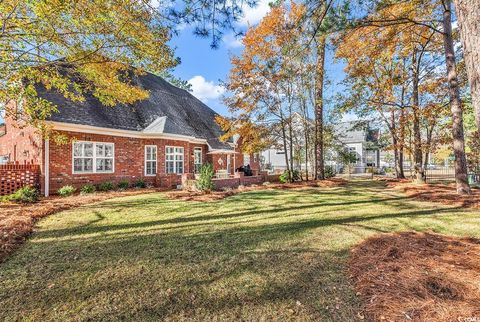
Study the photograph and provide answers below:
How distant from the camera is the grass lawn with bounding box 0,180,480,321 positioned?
2.47 metres

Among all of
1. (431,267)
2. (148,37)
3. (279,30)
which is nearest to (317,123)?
(279,30)

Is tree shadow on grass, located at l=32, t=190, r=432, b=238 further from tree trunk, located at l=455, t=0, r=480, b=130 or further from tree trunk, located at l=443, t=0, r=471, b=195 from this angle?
tree trunk, located at l=455, t=0, r=480, b=130

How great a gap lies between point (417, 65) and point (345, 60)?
4.04 metres

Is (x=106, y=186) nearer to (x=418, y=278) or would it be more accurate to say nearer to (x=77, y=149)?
(x=77, y=149)

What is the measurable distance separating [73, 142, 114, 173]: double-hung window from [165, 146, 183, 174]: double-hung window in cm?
318

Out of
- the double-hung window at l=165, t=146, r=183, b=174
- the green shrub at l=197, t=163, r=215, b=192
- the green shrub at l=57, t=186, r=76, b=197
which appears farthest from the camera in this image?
the double-hung window at l=165, t=146, r=183, b=174

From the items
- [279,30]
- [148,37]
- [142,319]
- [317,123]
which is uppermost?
[279,30]

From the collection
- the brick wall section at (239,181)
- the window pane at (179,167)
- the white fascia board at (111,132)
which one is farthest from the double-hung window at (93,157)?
the brick wall section at (239,181)

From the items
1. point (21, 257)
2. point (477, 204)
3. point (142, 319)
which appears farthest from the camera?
point (477, 204)

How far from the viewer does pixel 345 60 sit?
14914mm

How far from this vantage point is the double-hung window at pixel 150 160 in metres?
14.8

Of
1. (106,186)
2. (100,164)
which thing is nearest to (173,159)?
(100,164)

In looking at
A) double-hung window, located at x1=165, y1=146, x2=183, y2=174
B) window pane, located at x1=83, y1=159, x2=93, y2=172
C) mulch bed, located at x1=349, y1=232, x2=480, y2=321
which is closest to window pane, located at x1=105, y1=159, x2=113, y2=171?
window pane, located at x1=83, y1=159, x2=93, y2=172

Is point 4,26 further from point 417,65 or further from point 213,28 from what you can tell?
point 417,65
